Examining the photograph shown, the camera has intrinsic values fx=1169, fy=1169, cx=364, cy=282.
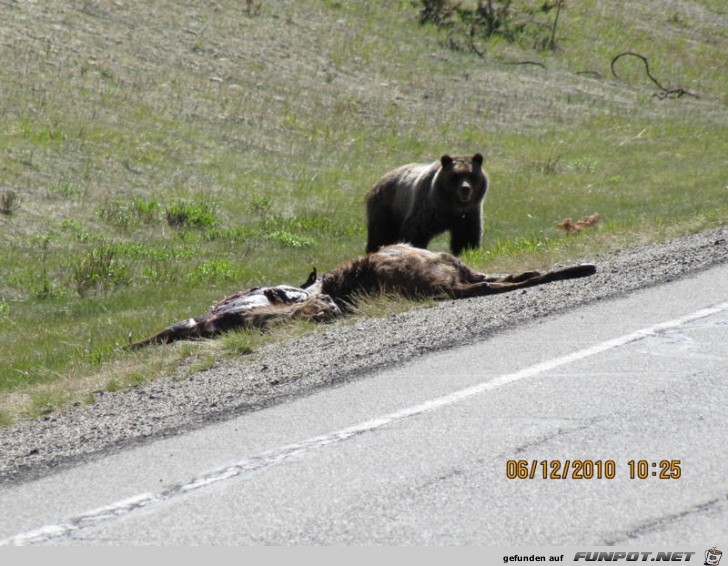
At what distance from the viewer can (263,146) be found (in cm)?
2616

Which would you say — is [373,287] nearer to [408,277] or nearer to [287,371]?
[408,277]

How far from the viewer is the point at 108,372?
904 centimetres

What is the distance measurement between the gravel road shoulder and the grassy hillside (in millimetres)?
850

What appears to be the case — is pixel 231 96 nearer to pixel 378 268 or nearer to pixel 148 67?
pixel 148 67

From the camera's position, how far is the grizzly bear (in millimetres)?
14758

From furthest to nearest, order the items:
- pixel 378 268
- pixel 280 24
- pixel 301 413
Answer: pixel 280 24, pixel 378 268, pixel 301 413

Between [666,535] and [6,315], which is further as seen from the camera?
[6,315]

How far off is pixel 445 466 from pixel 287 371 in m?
2.33

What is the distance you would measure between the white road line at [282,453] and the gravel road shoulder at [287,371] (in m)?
0.80

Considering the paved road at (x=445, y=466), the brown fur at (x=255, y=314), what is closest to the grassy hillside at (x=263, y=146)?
the brown fur at (x=255, y=314)

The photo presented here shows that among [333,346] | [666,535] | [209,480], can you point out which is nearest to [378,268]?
[333,346]

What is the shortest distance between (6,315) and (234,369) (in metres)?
6.94

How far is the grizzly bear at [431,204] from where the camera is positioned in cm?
1476

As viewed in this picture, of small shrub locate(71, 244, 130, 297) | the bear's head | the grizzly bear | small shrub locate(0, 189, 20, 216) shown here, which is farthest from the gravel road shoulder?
small shrub locate(0, 189, 20, 216)
